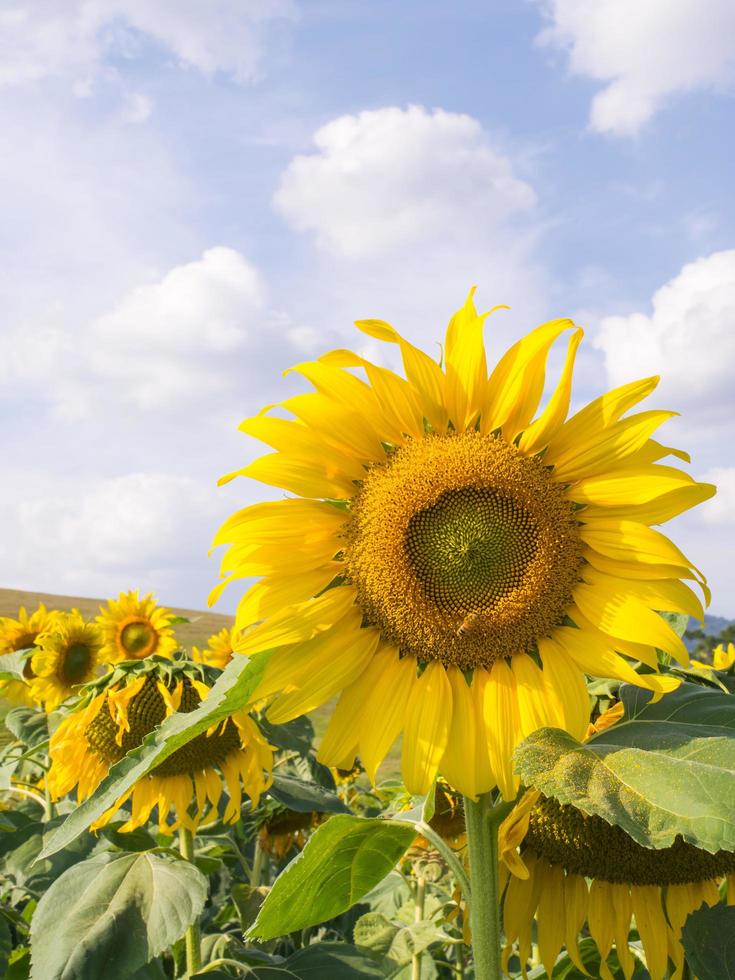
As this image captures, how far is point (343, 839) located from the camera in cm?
165

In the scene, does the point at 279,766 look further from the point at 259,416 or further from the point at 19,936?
the point at 259,416

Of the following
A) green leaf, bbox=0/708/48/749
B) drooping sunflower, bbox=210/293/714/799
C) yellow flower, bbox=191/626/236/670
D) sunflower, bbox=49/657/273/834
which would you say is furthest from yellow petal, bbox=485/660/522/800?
yellow flower, bbox=191/626/236/670

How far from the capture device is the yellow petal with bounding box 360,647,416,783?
1.74 meters

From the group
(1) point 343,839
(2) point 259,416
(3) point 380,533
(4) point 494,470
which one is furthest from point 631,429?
(1) point 343,839

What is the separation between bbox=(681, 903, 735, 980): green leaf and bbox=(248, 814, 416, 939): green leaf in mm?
630

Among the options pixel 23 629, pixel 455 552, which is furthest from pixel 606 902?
pixel 23 629

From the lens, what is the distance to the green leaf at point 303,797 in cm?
339

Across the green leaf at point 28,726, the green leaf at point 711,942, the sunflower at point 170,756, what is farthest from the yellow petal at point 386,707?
the green leaf at point 28,726

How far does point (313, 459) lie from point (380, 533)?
195 mm

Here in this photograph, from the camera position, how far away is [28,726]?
14.3 feet

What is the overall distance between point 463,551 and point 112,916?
1.40 m

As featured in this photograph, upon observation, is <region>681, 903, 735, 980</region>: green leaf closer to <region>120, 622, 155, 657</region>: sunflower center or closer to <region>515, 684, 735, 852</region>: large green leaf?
<region>515, 684, 735, 852</region>: large green leaf

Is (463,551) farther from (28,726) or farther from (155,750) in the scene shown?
(28,726)

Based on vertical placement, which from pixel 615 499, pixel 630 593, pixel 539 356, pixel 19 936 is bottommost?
pixel 19 936
